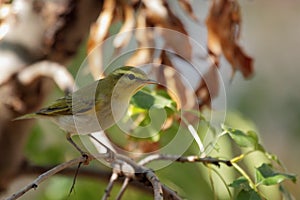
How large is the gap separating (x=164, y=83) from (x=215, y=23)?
0.12 m

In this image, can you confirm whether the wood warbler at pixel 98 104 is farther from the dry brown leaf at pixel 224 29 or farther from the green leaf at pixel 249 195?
the dry brown leaf at pixel 224 29

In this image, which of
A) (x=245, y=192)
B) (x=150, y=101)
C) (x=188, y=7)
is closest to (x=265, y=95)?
(x=188, y=7)

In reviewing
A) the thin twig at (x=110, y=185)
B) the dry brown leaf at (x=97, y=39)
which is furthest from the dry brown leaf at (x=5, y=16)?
the thin twig at (x=110, y=185)

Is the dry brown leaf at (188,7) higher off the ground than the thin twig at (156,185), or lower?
higher

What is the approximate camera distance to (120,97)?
860 millimetres

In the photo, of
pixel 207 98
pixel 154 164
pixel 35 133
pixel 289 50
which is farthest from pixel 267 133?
pixel 154 164

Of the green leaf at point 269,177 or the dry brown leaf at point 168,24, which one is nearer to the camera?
the green leaf at point 269,177

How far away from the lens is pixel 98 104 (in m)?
0.86

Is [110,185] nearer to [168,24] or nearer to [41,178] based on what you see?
[41,178]

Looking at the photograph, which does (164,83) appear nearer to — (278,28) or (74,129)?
(74,129)

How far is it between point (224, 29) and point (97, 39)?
0.19 metres

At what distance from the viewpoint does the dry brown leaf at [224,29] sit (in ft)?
3.62

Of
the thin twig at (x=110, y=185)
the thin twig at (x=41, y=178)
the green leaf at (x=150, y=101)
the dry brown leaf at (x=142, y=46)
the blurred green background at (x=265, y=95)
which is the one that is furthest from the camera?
the blurred green background at (x=265, y=95)

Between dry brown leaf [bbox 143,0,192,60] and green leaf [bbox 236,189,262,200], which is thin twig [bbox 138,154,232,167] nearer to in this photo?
green leaf [bbox 236,189,262,200]
